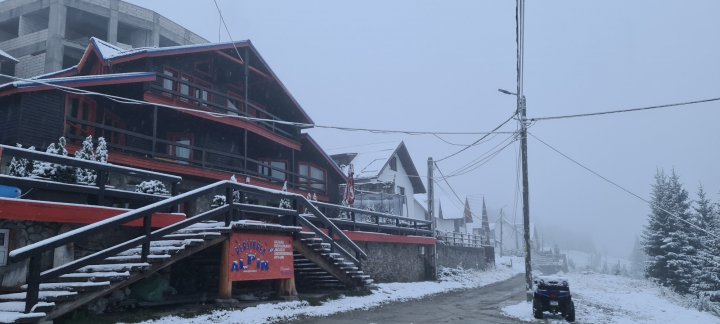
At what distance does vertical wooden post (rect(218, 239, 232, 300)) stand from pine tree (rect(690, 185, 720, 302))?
33.7 metres

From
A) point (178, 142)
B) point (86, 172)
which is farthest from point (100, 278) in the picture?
point (178, 142)

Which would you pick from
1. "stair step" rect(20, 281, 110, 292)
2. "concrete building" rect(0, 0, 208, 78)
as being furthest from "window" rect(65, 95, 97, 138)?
"concrete building" rect(0, 0, 208, 78)

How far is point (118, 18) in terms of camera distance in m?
49.2

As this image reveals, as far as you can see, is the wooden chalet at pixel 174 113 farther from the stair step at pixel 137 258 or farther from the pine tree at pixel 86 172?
the stair step at pixel 137 258

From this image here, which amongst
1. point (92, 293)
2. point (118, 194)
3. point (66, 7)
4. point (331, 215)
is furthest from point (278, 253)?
point (66, 7)

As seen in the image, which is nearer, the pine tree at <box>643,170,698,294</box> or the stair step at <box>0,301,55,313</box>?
the stair step at <box>0,301,55,313</box>

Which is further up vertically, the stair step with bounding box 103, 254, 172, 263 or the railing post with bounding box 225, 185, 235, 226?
the railing post with bounding box 225, 185, 235, 226

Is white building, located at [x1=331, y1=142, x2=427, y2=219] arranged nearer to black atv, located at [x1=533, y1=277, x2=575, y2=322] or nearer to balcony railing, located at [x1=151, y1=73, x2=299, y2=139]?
balcony railing, located at [x1=151, y1=73, x2=299, y2=139]

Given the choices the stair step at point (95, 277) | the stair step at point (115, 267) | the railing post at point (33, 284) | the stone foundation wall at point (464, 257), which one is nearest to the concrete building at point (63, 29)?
the stone foundation wall at point (464, 257)

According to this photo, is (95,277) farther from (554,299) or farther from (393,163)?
(393,163)

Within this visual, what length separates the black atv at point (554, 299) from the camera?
15195 millimetres

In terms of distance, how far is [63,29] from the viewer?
45281 mm

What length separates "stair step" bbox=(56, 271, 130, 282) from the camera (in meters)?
9.34

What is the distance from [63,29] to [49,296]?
4418cm
